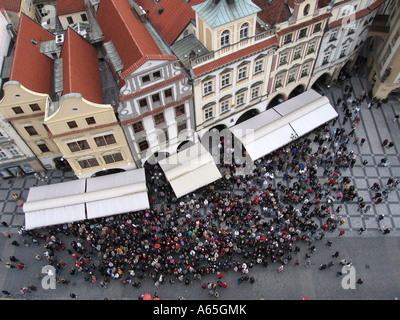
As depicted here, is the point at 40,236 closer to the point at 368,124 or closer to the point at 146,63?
the point at 146,63

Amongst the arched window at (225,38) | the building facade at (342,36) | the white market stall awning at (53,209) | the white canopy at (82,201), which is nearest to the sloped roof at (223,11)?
the arched window at (225,38)

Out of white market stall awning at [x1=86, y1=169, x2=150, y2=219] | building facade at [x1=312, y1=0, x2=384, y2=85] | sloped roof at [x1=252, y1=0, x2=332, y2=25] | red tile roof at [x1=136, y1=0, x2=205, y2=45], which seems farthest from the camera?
building facade at [x1=312, y1=0, x2=384, y2=85]

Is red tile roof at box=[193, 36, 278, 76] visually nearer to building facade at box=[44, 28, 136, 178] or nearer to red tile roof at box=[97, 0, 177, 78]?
red tile roof at box=[97, 0, 177, 78]

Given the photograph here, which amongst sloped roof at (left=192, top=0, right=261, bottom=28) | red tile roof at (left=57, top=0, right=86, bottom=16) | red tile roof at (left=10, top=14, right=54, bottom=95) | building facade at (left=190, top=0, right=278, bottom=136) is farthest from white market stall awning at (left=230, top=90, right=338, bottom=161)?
red tile roof at (left=57, top=0, right=86, bottom=16)

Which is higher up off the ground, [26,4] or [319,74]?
[26,4]
